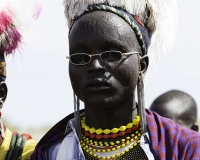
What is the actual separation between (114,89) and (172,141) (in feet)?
Answer: 1.81

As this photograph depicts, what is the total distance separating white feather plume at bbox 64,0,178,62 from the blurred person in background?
0.67m

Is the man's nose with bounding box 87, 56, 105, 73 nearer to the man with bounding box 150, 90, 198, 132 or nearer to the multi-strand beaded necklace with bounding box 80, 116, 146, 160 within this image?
the multi-strand beaded necklace with bounding box 80, 116, 146, 160

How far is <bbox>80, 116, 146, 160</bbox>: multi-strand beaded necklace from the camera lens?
197 inches

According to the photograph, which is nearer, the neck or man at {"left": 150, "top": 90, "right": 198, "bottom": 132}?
the neck

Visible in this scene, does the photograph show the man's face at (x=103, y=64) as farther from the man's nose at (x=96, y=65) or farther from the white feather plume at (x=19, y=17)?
the white feather plume at (x=19, y=17)

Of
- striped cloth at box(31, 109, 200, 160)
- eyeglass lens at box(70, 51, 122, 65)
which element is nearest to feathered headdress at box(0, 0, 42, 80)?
eyeglass lens at box(70, 51, 122, 65)

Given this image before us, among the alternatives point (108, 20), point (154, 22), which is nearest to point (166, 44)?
point (154, 22)

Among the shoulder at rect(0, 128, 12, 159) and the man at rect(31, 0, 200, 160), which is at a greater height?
the man at rect(31, 0, 200, 160)

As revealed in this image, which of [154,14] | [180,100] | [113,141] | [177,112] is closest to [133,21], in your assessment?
[154,14]

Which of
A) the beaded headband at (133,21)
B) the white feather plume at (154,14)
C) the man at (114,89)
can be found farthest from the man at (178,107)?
the beaded headband at (133,21)

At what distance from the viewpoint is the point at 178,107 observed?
27.8ft

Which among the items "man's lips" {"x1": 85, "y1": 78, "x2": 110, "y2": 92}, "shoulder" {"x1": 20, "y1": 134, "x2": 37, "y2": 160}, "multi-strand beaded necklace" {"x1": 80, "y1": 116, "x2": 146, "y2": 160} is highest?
"man's lips" {"x1": 85, "y1": 78, "x2": 110, "y2": 92}

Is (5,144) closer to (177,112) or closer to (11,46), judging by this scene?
(11,46)

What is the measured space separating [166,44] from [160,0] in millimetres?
363
